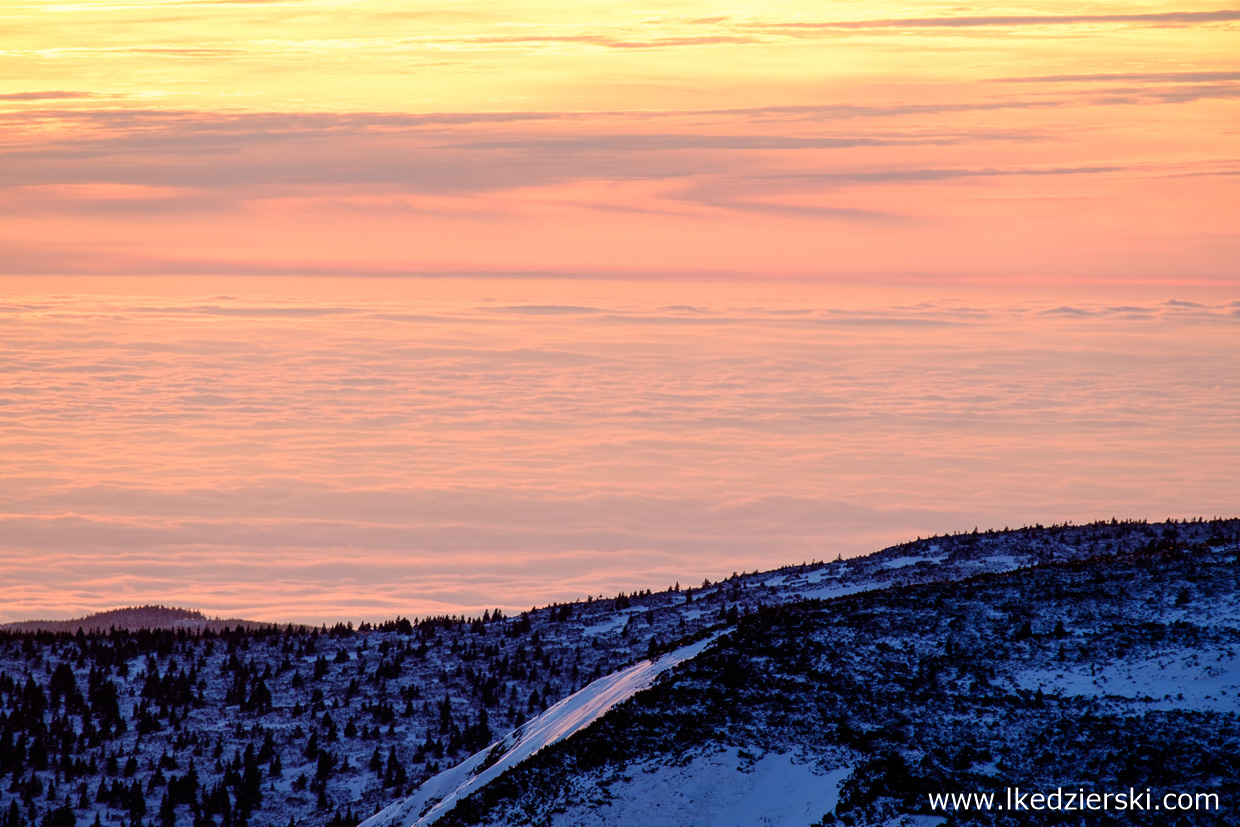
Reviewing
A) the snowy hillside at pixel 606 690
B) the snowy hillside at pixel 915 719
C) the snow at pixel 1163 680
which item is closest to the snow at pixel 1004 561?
the snowy hillside at pixel 606 690

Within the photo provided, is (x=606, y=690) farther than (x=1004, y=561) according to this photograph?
No

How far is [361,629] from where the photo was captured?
171 feet

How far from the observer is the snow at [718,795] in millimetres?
19406

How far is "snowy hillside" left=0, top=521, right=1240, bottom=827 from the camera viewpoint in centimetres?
2109

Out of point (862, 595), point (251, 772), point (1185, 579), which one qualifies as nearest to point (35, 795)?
point (251, 772)

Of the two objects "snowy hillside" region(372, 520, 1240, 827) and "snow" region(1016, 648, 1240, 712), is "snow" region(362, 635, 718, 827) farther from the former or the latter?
"snow" region(1016, 648, 1240, 712)

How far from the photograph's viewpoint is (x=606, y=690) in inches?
1058

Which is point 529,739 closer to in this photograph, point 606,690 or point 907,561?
point 606,690

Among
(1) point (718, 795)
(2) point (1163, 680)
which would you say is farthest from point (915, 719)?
(2) point (1163, 680)

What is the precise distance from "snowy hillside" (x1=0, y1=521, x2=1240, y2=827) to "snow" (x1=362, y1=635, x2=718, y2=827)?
13cm

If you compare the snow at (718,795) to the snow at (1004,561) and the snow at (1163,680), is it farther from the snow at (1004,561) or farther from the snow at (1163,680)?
the snow at (1004,561)

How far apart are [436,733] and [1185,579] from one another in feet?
74.4

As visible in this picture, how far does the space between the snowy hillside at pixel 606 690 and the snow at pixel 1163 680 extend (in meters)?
0.06

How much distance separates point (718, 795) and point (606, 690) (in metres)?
7.15
